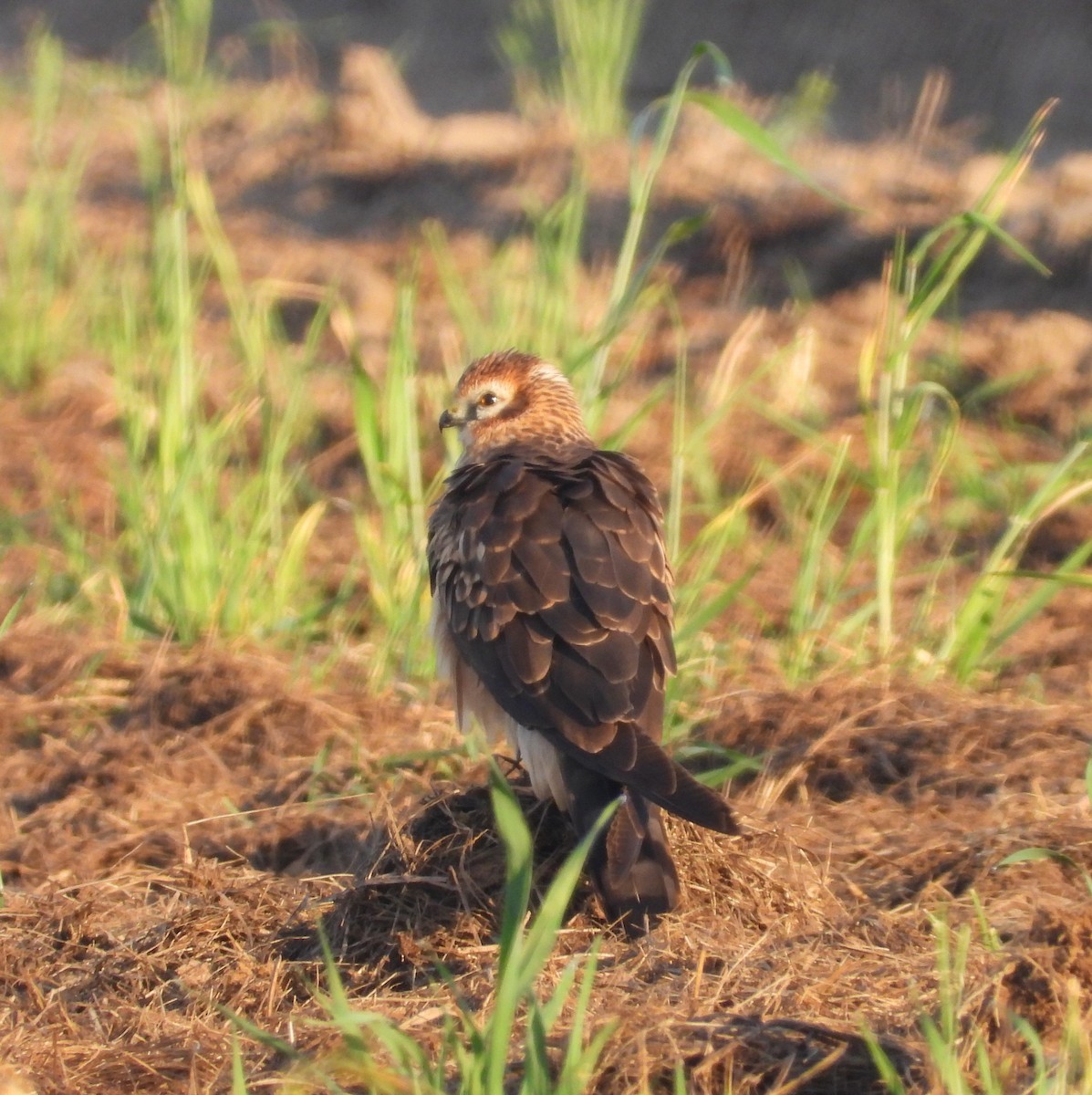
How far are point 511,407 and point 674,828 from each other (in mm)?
1801

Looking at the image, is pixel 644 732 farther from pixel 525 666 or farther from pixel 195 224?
pixel 195 224

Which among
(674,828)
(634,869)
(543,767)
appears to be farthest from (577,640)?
(634,869)

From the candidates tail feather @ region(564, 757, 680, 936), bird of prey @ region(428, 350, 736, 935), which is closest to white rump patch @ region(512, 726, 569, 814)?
bird of prey @ region(428, 350, 736, 935)

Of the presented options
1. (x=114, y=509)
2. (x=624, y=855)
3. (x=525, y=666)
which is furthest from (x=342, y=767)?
(x=114, y=509)

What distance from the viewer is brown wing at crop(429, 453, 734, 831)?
398 centimetres

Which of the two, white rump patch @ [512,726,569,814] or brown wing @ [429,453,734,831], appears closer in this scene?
brown wing @ [429,453,734,831]

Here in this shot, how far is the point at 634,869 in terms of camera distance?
3.80 meters

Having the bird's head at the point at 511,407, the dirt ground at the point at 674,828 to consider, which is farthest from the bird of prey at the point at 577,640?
the bird's head at the point at 511,407

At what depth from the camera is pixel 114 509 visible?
7465mm

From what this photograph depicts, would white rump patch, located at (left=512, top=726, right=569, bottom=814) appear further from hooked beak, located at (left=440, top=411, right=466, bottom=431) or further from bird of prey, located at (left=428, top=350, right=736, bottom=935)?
hooked beak, located at (left=440, top=411, right=466, bottom=431)

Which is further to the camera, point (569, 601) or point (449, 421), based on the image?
point (449, 421)

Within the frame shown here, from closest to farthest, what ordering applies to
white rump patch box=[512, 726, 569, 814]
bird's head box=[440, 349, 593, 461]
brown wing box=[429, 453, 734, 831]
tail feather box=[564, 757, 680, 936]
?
tail feather box=[564, 757, 680, 936] < brown wing box=[429, 453, 734, 831] < white rump patch box=[512, 726, 569, 814] < bird's head box=[440, 349, 593, 461]

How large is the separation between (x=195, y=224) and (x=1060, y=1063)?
9.10 metres

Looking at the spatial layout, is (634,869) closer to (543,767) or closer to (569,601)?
(543,767)
